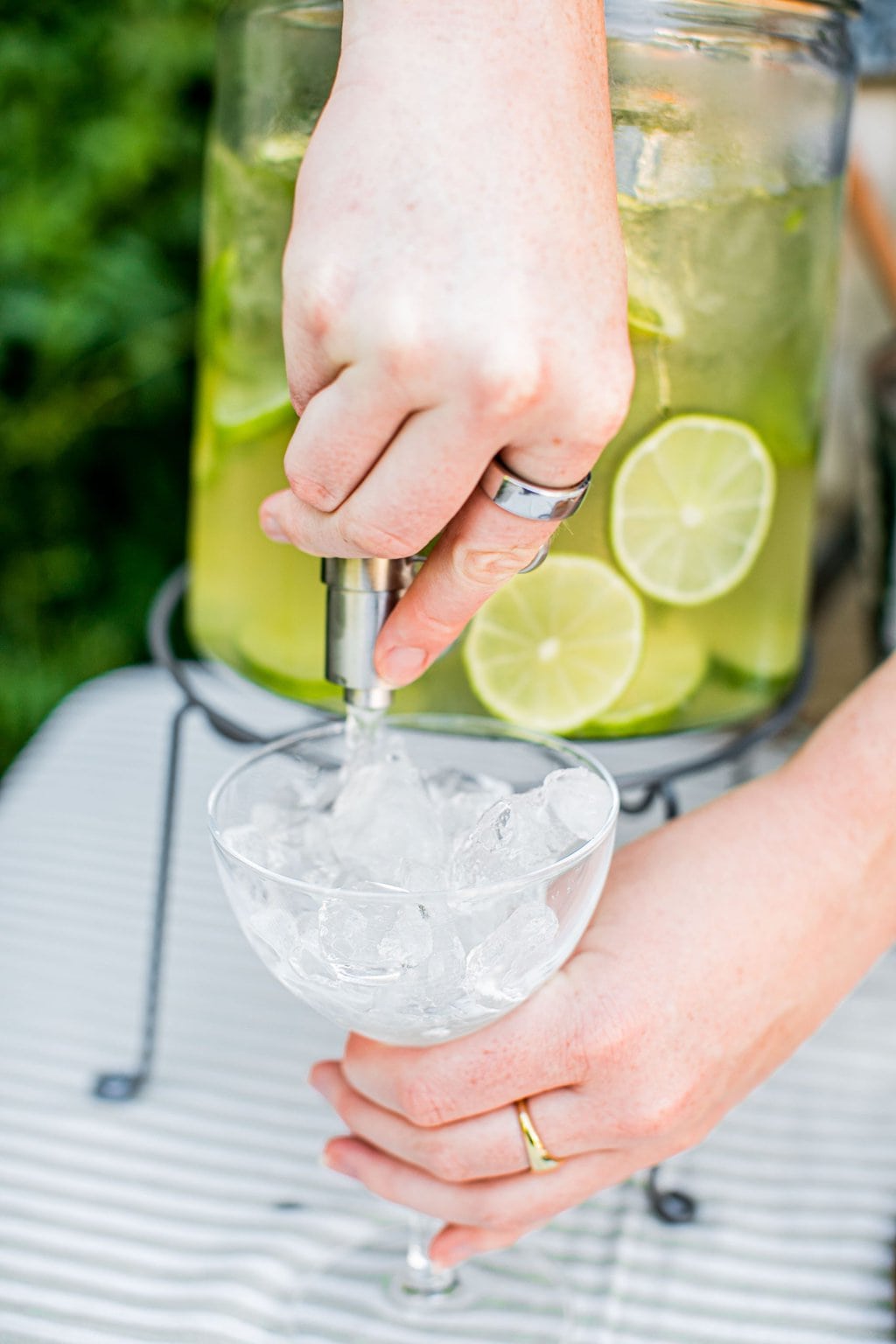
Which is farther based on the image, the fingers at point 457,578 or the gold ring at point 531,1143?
the gold ring at point 531,1143

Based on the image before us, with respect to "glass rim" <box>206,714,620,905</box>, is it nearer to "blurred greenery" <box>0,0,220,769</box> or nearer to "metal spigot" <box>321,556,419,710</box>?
"metal spigot" <box>321,556,419,710</box>

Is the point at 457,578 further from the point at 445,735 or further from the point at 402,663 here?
the point at 445,735

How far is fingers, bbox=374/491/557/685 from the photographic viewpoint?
1.48ft

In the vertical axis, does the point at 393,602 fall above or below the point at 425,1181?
above

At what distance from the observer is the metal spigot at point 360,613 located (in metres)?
0.51

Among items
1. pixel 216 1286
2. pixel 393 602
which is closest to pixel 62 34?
pixel 393 602

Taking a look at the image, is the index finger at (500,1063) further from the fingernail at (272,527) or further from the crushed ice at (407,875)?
the fingernail at (272,527)

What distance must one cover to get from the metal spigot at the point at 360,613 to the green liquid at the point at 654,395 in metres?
0.12

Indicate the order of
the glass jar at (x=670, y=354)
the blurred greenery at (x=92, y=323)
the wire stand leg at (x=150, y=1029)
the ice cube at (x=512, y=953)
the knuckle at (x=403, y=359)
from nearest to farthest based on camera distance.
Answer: the knuckle at (x=403, y=359) → the ice cube at (x=512, y=953) → the glass jar at (x=670, y=354) → the wire stand leg at (x=150, y=1029) → the blurred greenery at (x=92, y=323)

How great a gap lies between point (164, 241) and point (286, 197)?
4.00 ft

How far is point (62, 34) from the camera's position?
1.64 m

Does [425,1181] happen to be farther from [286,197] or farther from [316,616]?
[286,197]

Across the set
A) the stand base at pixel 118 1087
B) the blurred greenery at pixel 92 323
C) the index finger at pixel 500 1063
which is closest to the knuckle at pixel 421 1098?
the index finger at pixel 500 1063

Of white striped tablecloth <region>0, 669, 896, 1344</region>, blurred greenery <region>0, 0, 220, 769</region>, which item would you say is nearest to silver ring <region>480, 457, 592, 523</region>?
white striped tablecloth <region>0, 669, 896, 1344</region>
